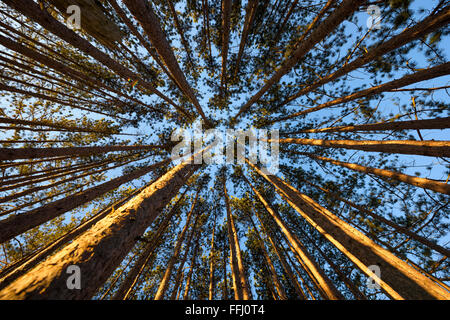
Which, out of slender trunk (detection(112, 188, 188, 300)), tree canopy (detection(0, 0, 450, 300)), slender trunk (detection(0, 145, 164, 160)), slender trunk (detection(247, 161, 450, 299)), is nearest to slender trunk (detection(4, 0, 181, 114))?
tree canopy (detection(0, 0, 450, 300))

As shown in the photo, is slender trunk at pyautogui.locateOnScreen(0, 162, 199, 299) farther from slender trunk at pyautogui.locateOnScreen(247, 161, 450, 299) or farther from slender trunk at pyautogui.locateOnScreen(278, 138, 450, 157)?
slender trunk at pyautogui.locateOnScreen(278, 138, 450, 157)

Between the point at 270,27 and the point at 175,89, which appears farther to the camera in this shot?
the point at 175,89

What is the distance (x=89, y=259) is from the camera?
136cm

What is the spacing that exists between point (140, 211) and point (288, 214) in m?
8.02

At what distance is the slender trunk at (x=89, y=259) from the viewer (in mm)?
1034

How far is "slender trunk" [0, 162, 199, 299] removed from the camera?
3.39ft

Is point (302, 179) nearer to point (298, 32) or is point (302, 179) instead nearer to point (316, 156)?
point (316, 156)

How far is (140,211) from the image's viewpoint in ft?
7.07

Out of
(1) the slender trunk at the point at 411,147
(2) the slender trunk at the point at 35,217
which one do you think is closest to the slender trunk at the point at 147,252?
(2) the slender trunk at the point at 35,217

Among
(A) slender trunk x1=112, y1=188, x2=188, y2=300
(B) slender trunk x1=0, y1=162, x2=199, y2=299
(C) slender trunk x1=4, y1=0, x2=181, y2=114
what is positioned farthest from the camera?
(A) slender trunk x1=112, y1=188, x2=188, y2=300

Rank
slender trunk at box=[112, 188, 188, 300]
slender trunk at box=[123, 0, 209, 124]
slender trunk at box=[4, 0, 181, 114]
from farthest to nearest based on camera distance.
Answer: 1. slender trunk at box=[112, 188, 188, 300]
2. slender trunk at box=[123, 0, 209, 124]
3. slender trunk at box=[4, 0, 181, 114]

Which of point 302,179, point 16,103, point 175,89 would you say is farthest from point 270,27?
point 16,103

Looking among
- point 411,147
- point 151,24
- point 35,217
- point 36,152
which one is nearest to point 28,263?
point 35,217

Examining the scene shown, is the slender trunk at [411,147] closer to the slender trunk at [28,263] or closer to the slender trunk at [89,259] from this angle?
the slender trunk at [89,259]
